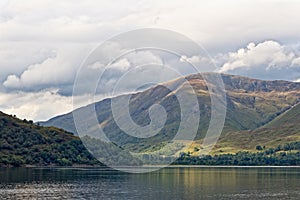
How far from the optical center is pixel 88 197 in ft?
457

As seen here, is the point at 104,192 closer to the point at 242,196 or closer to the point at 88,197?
the point at 88,197

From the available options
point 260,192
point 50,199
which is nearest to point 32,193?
point 50,199

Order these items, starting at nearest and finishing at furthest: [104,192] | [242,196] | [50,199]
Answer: [50,199] → [242,196] → [104,192]

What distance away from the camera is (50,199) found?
133750 millimetres

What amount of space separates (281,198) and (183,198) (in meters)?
26.0

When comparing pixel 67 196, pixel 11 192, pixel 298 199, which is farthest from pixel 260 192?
pixel 11 192

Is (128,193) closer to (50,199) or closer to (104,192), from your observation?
(104,192)

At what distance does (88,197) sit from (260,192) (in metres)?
52.5

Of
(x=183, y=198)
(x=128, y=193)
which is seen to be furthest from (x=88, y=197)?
(x=183, y=198)

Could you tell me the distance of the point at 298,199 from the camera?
135 meters

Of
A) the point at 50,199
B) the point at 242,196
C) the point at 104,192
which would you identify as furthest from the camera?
the point at 104,192

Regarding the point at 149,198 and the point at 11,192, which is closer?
the point at 149,198

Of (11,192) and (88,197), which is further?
(11,192)

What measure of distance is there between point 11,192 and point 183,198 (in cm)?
4888
